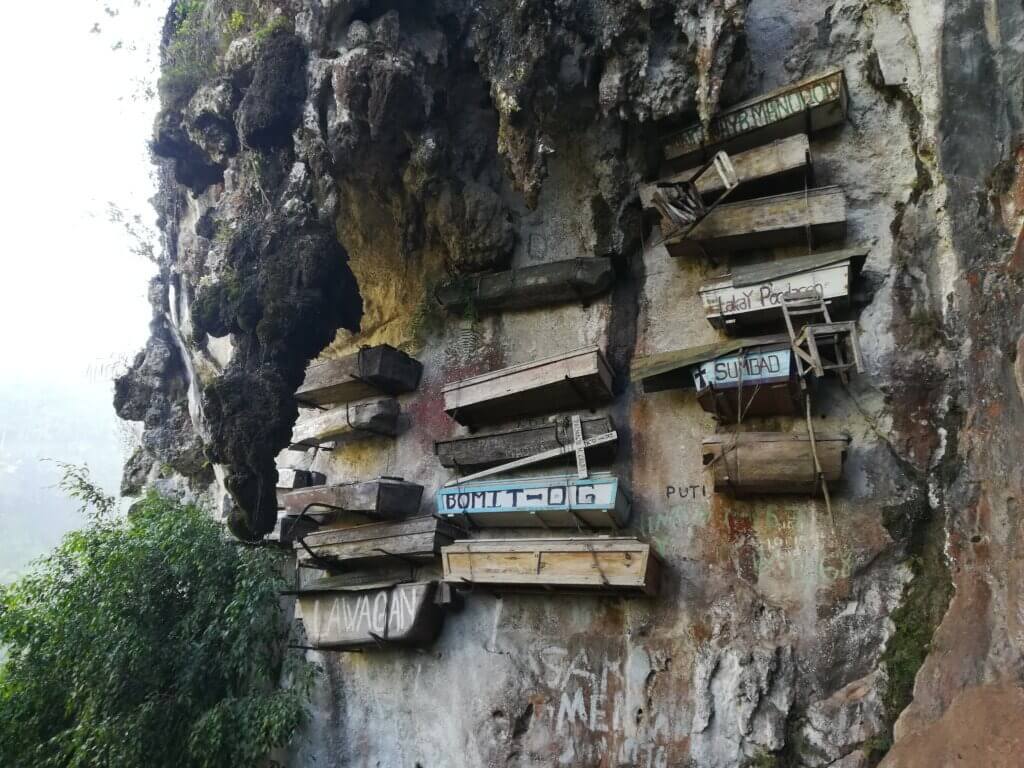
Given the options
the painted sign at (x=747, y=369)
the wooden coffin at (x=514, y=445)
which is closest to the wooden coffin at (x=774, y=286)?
the painted sign at (x=747, y=369)

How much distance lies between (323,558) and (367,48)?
4462 mm

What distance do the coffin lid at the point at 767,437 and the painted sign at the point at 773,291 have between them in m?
0.84

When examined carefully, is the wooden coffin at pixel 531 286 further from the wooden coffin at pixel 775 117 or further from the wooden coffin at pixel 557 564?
the wooden coffin at pixel 557 564

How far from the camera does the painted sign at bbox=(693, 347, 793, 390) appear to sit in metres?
4.37

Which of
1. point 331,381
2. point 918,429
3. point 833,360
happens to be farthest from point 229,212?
point 918,429

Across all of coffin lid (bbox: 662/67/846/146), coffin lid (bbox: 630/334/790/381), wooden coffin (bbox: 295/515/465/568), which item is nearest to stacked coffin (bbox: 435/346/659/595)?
wooden coffin (bbox: 295/515/465/568)

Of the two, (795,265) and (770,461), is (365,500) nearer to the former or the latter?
(770,461)

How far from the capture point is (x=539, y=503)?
502cm

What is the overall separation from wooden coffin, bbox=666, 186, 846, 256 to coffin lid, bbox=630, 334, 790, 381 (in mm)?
759

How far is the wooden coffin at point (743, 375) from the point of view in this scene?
439cm

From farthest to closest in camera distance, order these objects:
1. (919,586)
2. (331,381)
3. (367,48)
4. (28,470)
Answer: (28,470)
(331,381)
(367,48)
(919,586)

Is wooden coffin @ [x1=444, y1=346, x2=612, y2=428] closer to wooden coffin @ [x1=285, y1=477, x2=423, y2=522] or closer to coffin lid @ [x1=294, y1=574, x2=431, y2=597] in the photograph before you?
wooden coffin @ [x1=285, y1=477, x2=423, y2=522]

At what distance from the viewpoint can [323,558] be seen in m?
6.07

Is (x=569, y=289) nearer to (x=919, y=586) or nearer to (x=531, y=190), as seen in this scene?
(x=531, y=190)
